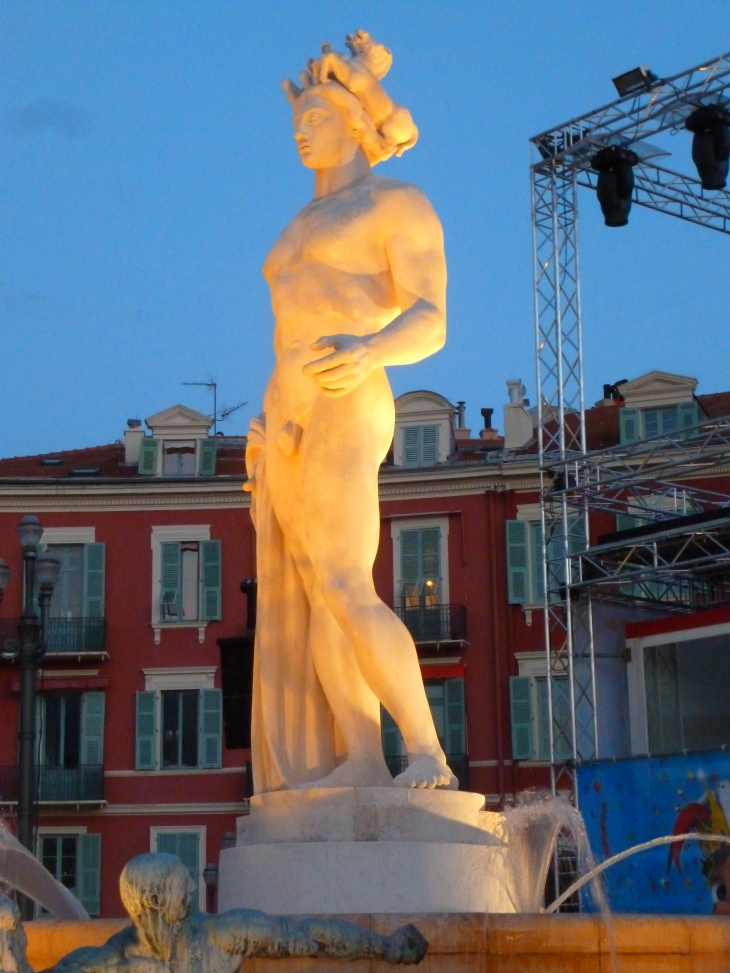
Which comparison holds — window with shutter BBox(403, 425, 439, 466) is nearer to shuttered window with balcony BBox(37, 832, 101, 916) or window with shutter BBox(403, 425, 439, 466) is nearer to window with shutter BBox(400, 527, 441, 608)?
window with shutter BBox(400, 527, 441, 608)

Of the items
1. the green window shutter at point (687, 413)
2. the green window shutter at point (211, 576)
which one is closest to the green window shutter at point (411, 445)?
the green window shutter at point (211, 576)

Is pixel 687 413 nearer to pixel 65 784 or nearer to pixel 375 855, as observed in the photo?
pixel 65 784

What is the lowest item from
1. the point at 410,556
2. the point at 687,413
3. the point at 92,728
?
the point at 92,728

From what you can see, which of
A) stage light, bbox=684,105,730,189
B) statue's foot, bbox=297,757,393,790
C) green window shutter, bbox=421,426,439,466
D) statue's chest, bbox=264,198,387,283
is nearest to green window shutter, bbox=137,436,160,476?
green window shutter, bbox=421,426,439,466

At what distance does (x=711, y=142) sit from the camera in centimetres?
2030

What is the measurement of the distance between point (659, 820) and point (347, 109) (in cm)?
1747

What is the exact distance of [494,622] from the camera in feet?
114

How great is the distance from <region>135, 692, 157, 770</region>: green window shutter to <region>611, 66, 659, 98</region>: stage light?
17963 millimetres

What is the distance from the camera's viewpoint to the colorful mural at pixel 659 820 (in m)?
23.0

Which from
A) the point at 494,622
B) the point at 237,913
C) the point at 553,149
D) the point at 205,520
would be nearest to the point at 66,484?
the point at 205,520

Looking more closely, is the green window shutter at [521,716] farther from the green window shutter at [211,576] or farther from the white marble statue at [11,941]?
the white marble statue at [11,941]

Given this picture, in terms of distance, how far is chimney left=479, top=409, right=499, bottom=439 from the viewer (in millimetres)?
40406

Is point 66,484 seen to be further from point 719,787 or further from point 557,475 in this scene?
point 719,787

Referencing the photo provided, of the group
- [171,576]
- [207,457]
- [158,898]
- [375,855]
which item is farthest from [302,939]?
[207,457]
